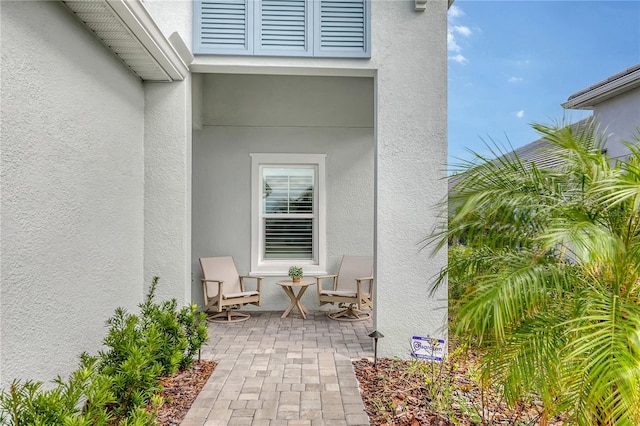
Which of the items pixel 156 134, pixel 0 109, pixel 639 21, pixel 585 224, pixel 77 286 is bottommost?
pixel 77 286

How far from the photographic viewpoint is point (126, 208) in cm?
396

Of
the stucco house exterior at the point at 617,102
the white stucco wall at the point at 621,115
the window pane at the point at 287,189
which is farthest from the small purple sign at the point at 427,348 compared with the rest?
the white stucco wall at the point at 621,115

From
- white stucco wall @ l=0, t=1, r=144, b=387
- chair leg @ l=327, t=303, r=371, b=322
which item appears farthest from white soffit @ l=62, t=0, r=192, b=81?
chair leg @ l=327, t=303, r=371, b=322

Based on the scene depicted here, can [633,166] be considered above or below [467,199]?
above

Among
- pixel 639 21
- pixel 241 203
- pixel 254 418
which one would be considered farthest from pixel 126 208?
pixel 639 21

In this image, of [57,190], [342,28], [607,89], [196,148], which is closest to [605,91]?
[607,89]

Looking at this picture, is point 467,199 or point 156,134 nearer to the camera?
point 467,199

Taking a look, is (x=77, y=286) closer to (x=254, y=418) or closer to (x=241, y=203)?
(x=254, y=418)

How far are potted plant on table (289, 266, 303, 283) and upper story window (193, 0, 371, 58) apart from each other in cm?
337

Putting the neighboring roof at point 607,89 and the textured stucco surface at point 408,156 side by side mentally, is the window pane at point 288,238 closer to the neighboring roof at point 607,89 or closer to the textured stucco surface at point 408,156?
the textured stucco surface at point 408,156

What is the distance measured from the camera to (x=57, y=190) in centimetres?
275

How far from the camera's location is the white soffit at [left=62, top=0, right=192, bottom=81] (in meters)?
2.89

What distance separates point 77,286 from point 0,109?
1.40m

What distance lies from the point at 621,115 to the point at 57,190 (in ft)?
31.0
